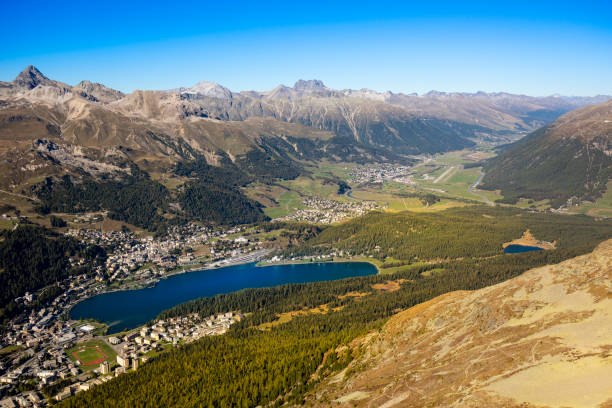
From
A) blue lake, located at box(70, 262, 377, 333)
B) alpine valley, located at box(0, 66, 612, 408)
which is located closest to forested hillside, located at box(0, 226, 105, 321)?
alpine valley, located at box(0, 66, 612, 408)

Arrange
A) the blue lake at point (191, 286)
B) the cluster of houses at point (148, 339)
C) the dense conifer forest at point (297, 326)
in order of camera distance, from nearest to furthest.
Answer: the dense conifer forest at point (297, 326) → the cluster of houses at point (148, 339) → the blue lake at point (191, 286)

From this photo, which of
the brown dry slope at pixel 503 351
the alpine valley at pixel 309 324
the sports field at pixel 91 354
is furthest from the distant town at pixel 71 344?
the brown dry slope at pixel 503 351

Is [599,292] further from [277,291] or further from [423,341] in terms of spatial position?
[277,291]

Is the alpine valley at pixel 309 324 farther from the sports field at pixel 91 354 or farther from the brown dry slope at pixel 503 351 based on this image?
the sports field at pixel 91 354

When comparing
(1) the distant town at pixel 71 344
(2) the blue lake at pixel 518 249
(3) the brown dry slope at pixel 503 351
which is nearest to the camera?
(3) the brown dry slope at pixel 503 351

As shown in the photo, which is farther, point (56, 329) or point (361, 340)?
point (56, 329)

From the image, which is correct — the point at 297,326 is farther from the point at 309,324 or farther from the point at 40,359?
the point at 40,359

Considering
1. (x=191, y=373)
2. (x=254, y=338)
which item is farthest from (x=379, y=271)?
(x=191, y=373)
